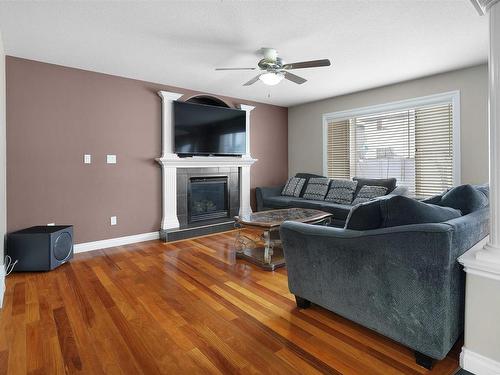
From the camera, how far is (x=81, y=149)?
3.86m

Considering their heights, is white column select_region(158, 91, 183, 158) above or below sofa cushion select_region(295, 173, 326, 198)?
above

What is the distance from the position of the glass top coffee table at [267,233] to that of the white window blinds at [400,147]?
1.90 meters

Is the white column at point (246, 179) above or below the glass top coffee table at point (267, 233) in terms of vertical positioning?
above

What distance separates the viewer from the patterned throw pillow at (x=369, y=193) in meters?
4.39

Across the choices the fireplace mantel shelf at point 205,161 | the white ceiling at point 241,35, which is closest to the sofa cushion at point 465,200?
the white ceiling at point 241,35

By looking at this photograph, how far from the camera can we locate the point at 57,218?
145 inches

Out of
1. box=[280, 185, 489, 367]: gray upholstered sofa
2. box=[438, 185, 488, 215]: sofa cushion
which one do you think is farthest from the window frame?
box=[280, 185, 489, 367]: gray upholstered sofa

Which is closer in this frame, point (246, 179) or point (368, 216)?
point (368, 216)

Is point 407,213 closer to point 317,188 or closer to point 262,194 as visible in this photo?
point 317,188

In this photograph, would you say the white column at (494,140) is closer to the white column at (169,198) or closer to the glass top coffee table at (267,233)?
the glass top coffee table at (267,233)

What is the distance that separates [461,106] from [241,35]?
10.6 feet

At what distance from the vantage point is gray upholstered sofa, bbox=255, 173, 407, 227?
4332 mm

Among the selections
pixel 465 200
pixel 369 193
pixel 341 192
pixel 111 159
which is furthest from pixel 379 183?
pixel 111 159

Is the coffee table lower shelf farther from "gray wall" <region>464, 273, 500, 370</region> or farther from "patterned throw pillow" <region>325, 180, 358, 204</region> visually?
"gray wall" <region>464, 273, 500, 370</region>
